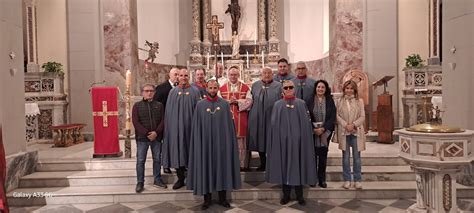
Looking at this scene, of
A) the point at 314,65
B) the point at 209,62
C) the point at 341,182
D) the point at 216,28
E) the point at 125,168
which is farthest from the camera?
the point at 209,62

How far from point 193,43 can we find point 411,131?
30.9ft

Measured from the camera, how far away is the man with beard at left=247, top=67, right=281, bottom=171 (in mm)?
5312

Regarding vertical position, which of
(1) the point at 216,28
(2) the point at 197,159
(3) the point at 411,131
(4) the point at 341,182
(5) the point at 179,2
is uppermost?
(5) the point at 179,2

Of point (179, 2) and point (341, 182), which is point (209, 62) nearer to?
point (179, 2)

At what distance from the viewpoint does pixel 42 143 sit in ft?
27.7

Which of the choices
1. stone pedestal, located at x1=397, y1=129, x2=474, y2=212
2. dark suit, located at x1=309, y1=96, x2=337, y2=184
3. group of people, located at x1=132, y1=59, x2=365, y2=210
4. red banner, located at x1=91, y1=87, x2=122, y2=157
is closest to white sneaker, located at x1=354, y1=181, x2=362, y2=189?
group of people, located at x1=132, y1=59, x2=365, y2=210

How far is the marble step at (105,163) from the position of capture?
19.7 ft

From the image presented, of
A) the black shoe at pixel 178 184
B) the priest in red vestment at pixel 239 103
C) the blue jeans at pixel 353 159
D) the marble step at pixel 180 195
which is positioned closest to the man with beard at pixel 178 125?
the black shoe at pixel 178 184

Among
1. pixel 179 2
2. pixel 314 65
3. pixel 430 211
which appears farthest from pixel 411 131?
pixel 179 2

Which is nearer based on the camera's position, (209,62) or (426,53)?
(426,53)

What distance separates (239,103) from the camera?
17.8 ft

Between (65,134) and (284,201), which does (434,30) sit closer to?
(284,201)

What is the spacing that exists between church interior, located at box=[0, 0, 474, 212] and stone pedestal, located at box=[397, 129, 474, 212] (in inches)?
0.5

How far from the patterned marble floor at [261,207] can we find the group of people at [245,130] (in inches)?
6.7
